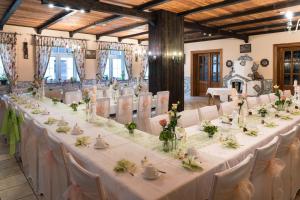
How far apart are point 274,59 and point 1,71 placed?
32.7ft

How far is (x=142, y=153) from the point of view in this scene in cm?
215

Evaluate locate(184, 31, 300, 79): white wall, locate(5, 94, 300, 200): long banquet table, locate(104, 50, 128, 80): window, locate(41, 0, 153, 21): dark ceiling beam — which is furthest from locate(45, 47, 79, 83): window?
locate(5, 94, 300, 200): long banquet table

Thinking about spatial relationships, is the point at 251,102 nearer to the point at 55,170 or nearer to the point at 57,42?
the point at 55,170

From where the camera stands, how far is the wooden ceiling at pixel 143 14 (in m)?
5.55

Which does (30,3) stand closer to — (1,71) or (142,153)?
(1,71)

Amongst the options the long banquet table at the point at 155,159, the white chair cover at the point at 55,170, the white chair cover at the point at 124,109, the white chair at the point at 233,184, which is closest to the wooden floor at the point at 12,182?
the white chair cover at the point at 55,170

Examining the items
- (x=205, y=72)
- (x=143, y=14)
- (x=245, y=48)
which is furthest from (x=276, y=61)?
(x=143, y=14)

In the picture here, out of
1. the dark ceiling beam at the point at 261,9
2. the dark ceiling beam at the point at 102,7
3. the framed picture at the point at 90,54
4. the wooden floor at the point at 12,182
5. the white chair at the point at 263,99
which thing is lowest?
the wooden floor at the point at 12,182

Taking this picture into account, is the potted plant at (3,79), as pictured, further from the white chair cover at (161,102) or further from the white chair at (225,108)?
the white chair at (225,108)

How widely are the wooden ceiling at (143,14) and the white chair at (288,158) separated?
371cm

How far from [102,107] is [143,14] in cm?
302

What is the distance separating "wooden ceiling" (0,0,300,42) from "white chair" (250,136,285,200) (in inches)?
161

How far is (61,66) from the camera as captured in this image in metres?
9.62

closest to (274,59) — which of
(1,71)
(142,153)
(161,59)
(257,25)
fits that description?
(257,25)
